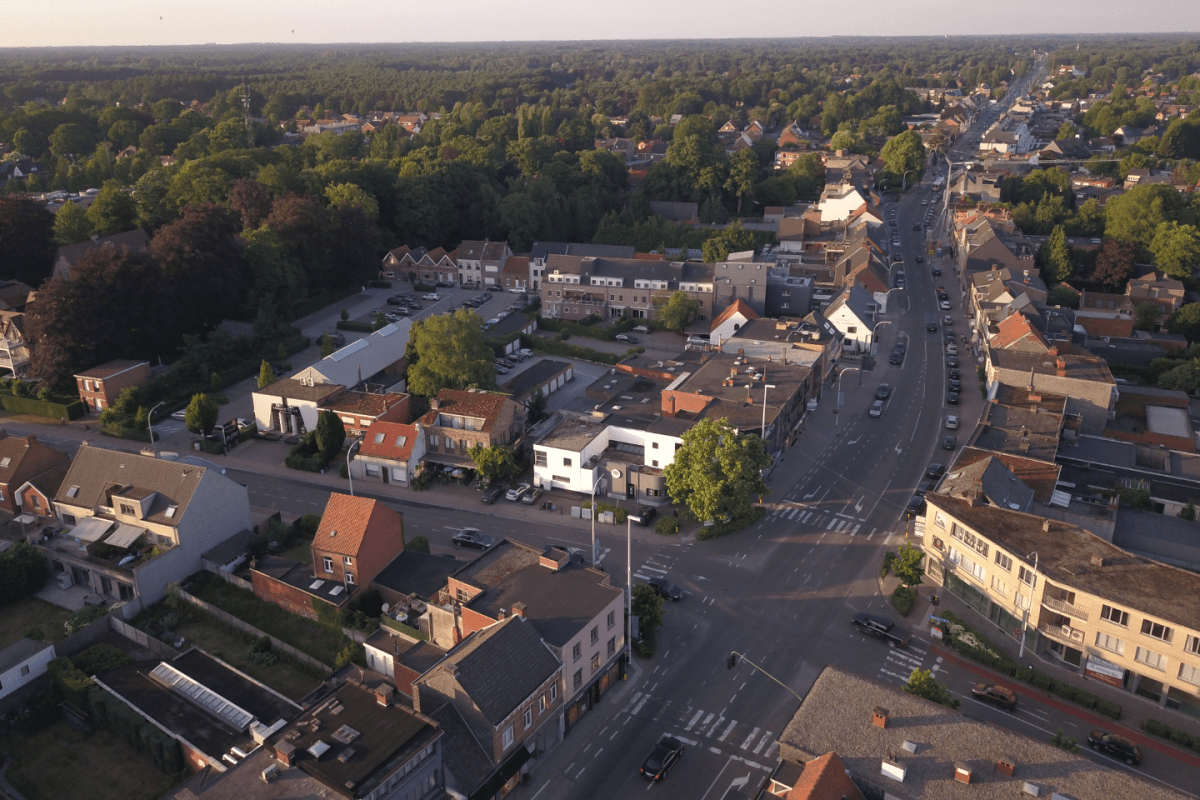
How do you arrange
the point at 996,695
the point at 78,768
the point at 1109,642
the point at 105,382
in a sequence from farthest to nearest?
the point at 105,382
the point at 1109,642
the point at 996,695
the point at 78,768

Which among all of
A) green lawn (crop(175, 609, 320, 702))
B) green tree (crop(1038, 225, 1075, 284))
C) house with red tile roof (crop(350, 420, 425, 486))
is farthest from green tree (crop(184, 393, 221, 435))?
green tree (crop(1038, 225, 1075, 284))

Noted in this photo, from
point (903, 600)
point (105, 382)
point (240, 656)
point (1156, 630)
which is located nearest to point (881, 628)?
point (903, 600)

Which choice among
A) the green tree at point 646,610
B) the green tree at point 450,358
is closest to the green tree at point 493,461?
the green tree at point 450,358

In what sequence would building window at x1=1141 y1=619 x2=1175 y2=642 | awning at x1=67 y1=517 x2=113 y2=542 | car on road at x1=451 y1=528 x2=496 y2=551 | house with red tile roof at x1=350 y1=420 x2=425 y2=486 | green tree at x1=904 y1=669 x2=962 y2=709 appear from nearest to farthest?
green tree at x1=904 y1=669 x2=962 y2=709 → building window at x1=1141 y1=619 x2=1175 y2=642 → awning at x1=67 y1=517 x2=113 y2=542 → car on road at x1=451 y1=528 x2=496 y2=551 → house with red tile roof at x1=350 y1=420 x2=425 y2=486

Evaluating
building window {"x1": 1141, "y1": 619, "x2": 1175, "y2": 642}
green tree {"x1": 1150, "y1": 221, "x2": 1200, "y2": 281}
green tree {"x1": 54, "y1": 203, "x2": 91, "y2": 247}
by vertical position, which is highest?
green tree {"x1": 54, "y1": 203, "x2": 91, "y2": 247}

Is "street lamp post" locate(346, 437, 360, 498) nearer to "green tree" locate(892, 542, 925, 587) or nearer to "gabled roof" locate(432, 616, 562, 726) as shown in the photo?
"gabled roof" locate(432, 616, 562, 726)

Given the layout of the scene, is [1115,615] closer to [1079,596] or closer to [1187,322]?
[1079,596]

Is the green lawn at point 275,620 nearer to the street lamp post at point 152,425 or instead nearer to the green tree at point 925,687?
the street lamp post at point 152,425
